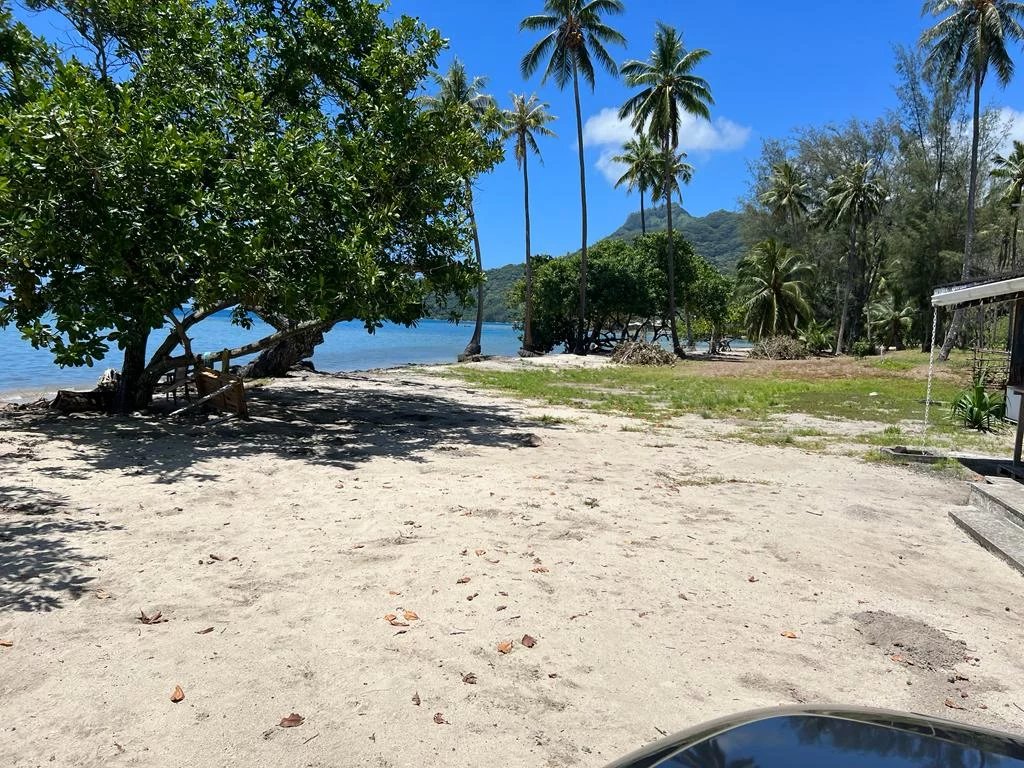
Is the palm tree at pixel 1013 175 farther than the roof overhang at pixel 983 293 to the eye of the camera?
Yes

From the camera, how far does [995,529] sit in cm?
650

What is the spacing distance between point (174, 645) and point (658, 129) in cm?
3823

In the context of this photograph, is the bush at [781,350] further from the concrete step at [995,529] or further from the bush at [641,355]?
the concrete step at [995,529]

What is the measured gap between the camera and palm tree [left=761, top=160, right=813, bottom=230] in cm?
4928

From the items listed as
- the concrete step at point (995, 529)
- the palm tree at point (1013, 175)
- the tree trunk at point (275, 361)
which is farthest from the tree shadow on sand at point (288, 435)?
the palm tree at point (1013, 175)

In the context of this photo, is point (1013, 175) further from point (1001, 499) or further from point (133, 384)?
point (133, 384)

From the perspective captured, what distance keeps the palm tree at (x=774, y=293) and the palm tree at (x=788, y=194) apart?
4328 mm

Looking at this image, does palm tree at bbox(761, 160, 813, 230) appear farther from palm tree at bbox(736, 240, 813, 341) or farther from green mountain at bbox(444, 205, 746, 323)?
green mountain at bbox(444, 205, 746, 323)

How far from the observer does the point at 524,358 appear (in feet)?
116

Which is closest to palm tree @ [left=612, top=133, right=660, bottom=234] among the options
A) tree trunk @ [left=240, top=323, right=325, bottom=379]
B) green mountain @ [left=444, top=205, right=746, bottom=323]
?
tree trunk @ [left=240, top=323, right=325, bottom=379]

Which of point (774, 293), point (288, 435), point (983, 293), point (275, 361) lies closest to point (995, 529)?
point (983, 293)

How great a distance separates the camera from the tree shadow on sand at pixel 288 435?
27.3ft

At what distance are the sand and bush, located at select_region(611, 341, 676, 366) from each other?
81.5 ft

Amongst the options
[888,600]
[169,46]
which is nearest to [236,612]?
[888,600]
